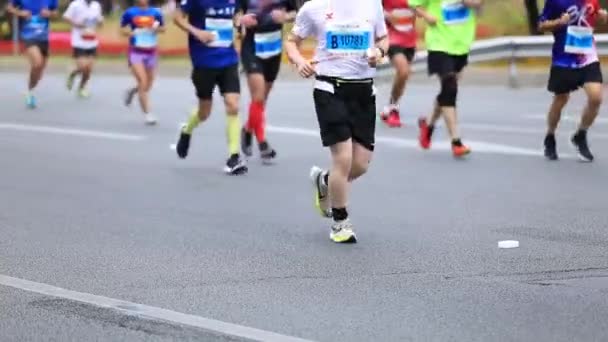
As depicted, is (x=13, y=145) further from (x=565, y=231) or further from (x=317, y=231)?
(x=565, y=231)

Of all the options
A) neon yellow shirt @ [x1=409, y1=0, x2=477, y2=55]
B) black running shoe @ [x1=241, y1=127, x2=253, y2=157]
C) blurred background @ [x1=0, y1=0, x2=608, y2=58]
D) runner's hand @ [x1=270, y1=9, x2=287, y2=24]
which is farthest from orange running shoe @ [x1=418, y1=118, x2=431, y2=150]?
blurred background @ [x1=0, y1=0, x2=608, y2=58]

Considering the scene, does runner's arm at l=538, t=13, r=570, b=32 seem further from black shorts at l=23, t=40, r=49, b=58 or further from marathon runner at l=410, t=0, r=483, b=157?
black shorts at l=23, t=40, r=49, b=58

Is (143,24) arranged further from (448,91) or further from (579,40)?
(579,40)

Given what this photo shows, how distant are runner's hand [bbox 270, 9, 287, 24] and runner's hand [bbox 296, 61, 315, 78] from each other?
4078 mm

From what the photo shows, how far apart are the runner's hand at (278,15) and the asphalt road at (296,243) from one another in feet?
4.46

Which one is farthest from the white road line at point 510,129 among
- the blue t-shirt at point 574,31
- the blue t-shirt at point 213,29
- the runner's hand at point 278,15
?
the blue t-shirt at point 213,29

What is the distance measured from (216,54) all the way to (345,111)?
403cm

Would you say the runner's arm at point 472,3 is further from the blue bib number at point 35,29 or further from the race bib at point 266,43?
the blue bib number at point 35,29

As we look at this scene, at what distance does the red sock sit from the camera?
13.2m

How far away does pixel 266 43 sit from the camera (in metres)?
13.1

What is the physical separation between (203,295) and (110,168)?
6.08 metres

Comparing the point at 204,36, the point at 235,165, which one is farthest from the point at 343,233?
the point at 204,36

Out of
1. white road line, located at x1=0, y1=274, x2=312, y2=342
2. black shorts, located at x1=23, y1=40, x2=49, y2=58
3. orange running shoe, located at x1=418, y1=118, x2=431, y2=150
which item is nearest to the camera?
white road line, located at x1=0, y1=274, x2=312, y2=342

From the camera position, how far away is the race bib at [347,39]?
866 centimetres
